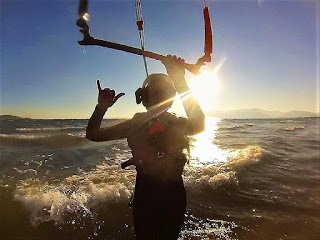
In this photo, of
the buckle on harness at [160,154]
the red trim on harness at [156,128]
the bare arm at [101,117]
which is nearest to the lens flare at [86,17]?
the bare arm at [101,117]

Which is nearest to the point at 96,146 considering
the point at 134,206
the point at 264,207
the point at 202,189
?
the point at 202,189

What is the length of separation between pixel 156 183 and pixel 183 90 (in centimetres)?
92

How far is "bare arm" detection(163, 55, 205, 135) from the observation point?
317 cm

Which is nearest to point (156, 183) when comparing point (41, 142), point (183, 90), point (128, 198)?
point (183, 90)

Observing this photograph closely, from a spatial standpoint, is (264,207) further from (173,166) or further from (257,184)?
(173,166)

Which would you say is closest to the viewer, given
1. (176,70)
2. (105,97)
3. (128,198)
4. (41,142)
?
(105,97)

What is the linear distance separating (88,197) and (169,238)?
700 centimetres

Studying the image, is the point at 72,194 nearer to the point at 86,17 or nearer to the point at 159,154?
the point at 159,154

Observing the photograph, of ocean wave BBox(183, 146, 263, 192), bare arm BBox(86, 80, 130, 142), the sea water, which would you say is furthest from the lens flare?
ocean wave BBox(183, 146, 263, 192)

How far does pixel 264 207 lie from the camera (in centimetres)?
944

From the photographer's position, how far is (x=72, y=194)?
33.2 feet

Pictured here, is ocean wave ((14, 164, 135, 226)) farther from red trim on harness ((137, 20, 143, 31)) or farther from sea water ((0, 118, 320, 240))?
red trim on harness ((137, 20, 143, 31))

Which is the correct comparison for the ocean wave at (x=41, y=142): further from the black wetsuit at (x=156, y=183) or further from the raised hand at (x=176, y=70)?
the raised hand at (x=176, y=70)

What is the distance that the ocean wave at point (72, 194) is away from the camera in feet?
28.5
